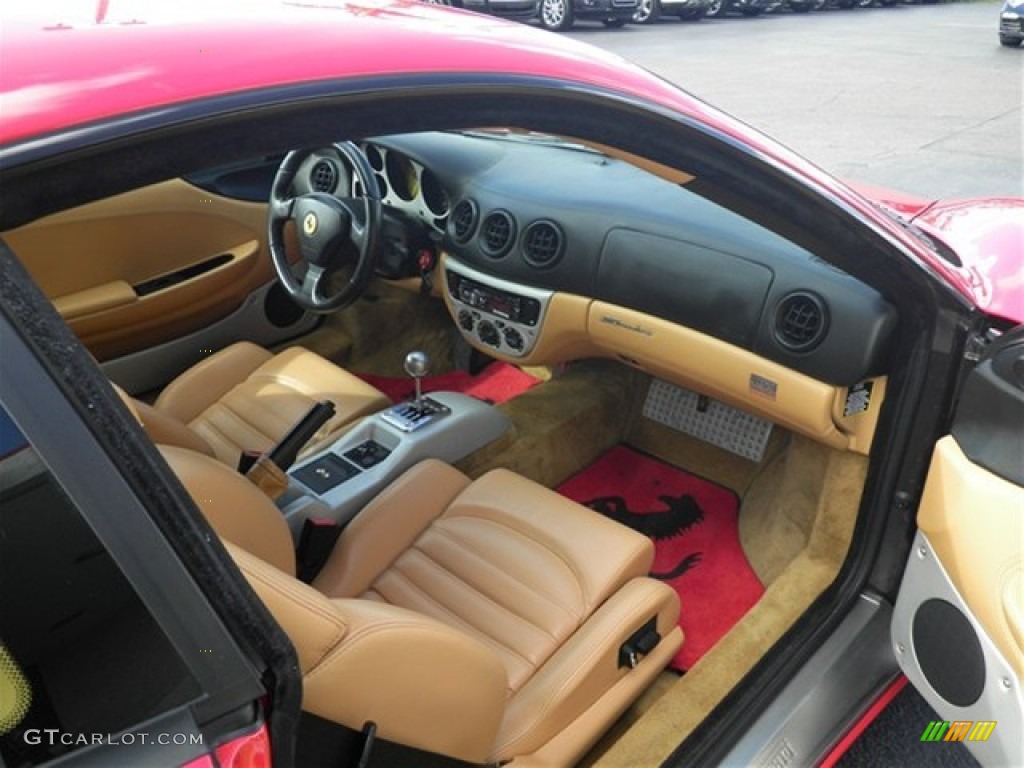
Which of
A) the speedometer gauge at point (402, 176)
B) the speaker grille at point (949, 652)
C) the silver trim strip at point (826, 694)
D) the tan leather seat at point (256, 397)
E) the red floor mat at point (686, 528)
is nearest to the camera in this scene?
the speaker grille at point (949, 652)

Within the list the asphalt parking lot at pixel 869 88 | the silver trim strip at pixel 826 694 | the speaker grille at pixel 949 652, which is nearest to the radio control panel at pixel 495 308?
the silver trim strip at pixel 826 694

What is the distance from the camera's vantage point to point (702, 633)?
2.25m

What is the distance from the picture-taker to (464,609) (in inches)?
70.9

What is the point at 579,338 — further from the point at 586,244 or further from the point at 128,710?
the point at 128,710

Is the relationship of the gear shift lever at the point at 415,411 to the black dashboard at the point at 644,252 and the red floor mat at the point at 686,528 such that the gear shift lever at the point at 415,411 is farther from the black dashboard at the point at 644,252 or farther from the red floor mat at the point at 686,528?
the red floor mat at the point at 686,528

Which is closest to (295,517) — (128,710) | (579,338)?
(579,338)

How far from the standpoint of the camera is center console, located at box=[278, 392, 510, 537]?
208 centimetres

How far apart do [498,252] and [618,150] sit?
133 centimetres

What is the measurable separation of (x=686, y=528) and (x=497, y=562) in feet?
3.09

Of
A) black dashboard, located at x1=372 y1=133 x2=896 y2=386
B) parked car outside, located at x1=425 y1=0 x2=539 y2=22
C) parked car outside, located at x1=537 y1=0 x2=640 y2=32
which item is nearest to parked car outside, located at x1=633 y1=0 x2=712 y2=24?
parked car outside, located at x1=537 y1=0 x2=640 y2=32

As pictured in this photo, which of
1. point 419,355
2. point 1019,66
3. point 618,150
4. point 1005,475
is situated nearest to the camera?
point 618,150

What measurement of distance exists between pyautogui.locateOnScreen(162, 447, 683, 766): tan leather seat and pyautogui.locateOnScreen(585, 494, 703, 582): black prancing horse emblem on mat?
27.2 inches

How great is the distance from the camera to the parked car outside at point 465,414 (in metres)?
0.82

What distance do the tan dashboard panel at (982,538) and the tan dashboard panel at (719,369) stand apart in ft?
1.20
